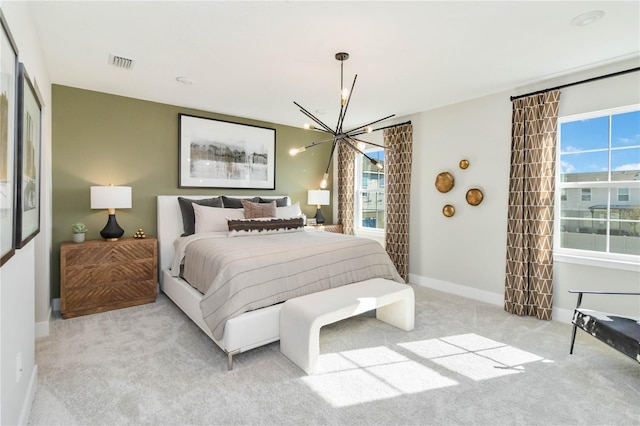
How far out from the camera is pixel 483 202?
398 cm

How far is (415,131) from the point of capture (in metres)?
4.70

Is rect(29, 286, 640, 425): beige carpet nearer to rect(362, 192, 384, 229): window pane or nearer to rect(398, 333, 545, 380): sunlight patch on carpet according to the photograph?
rect(398, 333, 545, 380): sunlight patch on carpet

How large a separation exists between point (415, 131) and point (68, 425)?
4.68 meters

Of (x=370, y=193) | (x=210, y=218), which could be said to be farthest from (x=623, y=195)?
(x=210, y=218)

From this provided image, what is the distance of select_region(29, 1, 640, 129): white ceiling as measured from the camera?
216 cm

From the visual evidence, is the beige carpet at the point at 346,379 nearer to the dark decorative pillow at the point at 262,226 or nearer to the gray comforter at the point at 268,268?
the gray comforter at the point at 268,268

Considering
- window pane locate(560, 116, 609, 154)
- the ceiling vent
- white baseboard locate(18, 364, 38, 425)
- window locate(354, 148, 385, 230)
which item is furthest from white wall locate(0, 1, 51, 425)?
window pane locate(560, 116, 609, 154)

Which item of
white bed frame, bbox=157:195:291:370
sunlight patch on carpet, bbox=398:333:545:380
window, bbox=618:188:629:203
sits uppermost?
window, bbox=618:188:629:203

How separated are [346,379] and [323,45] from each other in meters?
2.56

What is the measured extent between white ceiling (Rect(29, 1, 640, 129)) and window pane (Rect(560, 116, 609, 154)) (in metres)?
0.56

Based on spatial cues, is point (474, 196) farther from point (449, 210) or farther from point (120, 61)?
point (120, 61)

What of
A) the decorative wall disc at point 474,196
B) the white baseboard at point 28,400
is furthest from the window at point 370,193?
the white baseboard at point 28,400

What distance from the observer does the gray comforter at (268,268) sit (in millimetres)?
2495

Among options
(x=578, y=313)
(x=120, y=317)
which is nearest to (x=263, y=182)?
(x=120, y=317)
